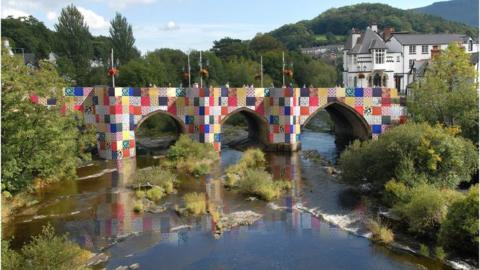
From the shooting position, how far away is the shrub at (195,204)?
21500 mm

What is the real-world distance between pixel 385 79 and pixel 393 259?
50.1 metres

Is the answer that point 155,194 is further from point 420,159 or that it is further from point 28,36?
point 28,36

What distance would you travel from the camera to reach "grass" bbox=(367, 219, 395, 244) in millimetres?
17750

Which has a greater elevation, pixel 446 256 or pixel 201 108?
pixel 201 108

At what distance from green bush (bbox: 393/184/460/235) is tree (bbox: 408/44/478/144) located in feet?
38.5

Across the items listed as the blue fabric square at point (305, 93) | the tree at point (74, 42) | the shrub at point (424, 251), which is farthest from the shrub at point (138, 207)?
the tree at point (74, 42)

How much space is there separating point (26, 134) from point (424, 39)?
61.8 m

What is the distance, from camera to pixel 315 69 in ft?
265

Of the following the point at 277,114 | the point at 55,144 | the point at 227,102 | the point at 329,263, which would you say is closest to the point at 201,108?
the point at 227,102

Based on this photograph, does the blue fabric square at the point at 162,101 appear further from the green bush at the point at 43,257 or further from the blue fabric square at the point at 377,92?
the green bush at the point at 43,257

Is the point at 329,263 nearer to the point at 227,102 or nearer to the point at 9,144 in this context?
the point at 9,144

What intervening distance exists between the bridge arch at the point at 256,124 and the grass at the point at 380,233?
1988 cm

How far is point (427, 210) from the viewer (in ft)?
59.6

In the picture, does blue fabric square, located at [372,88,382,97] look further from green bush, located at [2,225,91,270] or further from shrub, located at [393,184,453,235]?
green bush, located at [2,225,91,270]
